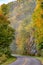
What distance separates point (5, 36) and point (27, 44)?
106 ft

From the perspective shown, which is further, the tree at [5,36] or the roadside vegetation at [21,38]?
the tree at [5,36]

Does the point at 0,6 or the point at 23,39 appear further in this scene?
the point at 23,39

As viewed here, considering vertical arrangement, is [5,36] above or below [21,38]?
above

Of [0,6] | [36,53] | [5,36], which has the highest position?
[0,6]

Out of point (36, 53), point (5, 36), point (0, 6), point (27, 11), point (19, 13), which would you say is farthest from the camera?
point (19, 13)

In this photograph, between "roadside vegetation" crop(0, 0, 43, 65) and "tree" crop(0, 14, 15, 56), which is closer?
"roadside vegetation" crop(0, 0, 43, 65)

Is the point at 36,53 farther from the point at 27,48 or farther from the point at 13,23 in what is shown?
the point at 13,23

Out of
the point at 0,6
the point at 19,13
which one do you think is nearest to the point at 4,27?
the point at 0,6

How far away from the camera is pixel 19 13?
13238cm

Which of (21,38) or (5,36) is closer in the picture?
(5,36)

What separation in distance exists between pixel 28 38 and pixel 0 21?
30.4m

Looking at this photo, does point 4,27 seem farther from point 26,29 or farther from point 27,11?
point 27,11

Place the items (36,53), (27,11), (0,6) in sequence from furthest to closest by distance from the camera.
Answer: (27,11) < (36,53) < (0,6)

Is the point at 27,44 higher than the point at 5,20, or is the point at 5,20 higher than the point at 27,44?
the point at 5,20
